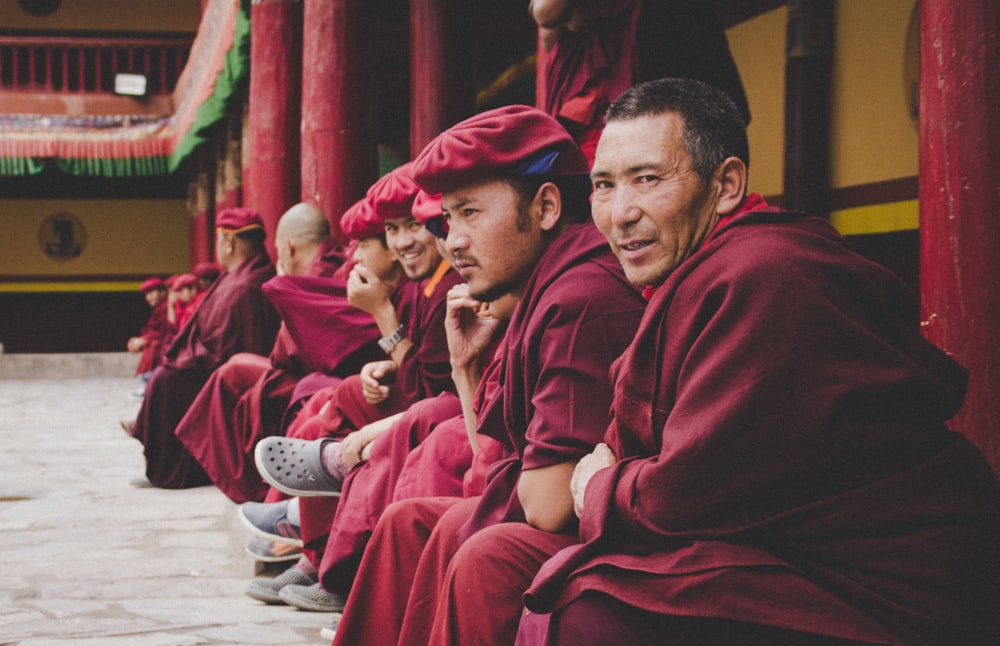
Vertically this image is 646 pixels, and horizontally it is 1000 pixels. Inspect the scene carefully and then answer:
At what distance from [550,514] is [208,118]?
9.84m

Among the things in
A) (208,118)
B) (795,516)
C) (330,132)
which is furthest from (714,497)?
(208,118)

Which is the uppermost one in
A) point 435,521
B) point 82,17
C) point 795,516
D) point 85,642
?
point 82,17

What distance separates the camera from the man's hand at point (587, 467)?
1.80 metres

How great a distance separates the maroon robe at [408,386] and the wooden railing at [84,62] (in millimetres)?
12933

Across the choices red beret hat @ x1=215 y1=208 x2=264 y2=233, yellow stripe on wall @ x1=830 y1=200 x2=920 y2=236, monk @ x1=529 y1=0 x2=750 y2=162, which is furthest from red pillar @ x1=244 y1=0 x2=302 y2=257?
monk @ x1=529 y1=0 x2=750 y2=162

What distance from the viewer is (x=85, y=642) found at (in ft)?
10.8

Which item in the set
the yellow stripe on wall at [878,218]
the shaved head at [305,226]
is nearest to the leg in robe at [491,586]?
the shaved head at [305,226]

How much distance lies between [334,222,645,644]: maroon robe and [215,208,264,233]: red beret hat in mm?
4171

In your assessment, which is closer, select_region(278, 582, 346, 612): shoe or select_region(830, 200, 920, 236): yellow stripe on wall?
select_region(278, 582, 346, 612): shoe

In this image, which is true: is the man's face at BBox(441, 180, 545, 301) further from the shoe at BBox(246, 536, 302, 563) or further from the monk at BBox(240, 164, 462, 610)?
the shoe at BBox(246, 536, 302, 563)

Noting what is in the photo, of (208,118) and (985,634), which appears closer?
(985,634)

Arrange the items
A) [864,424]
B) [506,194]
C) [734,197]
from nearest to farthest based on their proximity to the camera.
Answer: [864,424], [734,197], [506,194]

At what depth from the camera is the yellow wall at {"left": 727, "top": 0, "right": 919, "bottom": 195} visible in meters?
5.69

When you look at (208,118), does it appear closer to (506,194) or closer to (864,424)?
(506,194)
